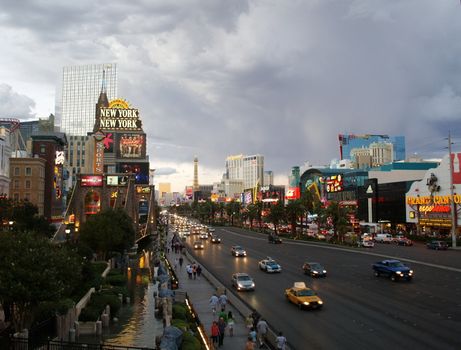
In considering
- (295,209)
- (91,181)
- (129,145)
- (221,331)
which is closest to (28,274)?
(221,331)

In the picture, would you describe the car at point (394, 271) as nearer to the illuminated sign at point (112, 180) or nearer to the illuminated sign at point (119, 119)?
the illuminated sign at point (112, 180)

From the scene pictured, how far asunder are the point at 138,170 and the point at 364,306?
138929mm

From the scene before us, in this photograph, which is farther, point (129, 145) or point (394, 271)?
point (129, 145)

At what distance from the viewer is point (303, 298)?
29328 mm

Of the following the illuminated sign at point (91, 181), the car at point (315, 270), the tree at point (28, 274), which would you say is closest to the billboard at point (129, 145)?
the illuminated sign at point (91, 181)

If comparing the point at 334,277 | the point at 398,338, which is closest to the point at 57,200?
the point at 334,277

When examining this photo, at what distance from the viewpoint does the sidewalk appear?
73.6 ft

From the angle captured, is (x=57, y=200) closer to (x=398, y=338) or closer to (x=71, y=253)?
(x=71, y=253)

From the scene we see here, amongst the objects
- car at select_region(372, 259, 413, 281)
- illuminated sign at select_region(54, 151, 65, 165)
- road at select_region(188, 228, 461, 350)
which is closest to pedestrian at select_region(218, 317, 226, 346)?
road at select_region(188, 228, 461, 350)

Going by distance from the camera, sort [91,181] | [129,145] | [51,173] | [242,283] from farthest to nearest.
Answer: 1. [129,145]
2. [91,181]
3. [51,173]
4. [242,283]

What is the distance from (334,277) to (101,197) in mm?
74186

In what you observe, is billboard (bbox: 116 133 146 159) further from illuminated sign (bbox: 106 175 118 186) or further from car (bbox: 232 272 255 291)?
car (bbox: 232 272 255 291)

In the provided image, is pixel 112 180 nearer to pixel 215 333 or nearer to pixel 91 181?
pixel 91 181

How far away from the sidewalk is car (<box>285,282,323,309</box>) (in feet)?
12.7
